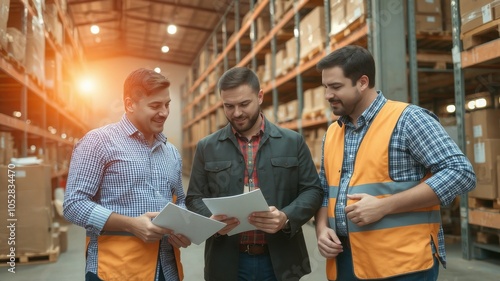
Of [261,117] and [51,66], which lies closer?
[261,117]

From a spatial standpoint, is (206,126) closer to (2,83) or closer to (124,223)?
(2,83)

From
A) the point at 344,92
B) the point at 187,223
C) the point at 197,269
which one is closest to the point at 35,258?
the point at 197,269

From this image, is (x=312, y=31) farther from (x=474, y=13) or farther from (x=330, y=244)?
(x=330, y=244)

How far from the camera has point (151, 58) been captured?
2469cm

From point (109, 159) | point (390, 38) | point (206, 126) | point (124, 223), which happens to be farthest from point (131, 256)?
point (206, 126)

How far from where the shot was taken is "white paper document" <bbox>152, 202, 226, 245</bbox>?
6.02 feet

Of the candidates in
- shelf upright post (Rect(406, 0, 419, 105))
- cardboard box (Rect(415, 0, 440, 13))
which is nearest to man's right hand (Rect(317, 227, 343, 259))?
shelf upright post (Rect(406, 0, 419, 105))

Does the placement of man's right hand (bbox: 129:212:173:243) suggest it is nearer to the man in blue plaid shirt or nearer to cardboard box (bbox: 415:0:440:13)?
the man in blue plaid shirt

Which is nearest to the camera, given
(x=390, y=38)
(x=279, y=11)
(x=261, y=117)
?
(x=261, y=117)

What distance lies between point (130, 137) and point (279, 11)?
6480 mm

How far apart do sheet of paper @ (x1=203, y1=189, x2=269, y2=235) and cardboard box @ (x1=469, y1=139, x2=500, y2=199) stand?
135 inches

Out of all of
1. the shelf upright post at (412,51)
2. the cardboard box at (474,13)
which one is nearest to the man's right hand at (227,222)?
the cardboard box at (474,13)

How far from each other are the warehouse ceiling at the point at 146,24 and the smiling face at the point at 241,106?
11.9m

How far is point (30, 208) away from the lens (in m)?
5.00
